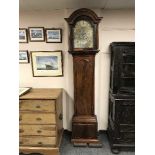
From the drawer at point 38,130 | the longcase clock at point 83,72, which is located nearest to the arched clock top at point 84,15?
the longcase clock at point 83,72

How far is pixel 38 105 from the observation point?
2.70 meters

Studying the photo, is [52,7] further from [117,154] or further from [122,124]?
[117,154]

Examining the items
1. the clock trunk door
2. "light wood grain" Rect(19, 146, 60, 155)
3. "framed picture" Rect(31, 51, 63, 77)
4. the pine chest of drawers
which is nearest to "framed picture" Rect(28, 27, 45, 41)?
"framed picture" Rect(31, 51, 63, 77)

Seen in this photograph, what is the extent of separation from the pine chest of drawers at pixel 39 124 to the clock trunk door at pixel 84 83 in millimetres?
493

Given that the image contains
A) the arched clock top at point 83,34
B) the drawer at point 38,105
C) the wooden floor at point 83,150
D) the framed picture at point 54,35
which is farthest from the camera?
the framed picture at point 54,35

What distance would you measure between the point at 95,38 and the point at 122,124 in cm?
133

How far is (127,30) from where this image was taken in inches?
132

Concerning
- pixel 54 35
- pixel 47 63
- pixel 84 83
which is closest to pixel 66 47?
pixel 54 35

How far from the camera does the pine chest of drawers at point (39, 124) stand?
2.69m

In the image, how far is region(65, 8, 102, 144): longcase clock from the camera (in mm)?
3033

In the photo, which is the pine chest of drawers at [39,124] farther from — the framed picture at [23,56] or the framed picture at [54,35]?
the framed picture at [54,35]

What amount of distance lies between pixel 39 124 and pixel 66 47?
1338 mm

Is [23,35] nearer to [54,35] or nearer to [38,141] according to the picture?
[54,35]
